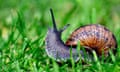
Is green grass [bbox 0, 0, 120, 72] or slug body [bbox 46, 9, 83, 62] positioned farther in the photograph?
slug body [bbox 46, 9, 83, 62]

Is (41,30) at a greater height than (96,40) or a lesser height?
greater

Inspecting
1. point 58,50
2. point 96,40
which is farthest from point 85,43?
point 58,50

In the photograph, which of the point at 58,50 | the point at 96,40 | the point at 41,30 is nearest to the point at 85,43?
the point at 96,40

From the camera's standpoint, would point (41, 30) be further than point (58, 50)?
Yes

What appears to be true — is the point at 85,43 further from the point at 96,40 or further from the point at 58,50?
the point at 58,50

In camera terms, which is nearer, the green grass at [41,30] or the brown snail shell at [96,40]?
the green grass at [41,30]

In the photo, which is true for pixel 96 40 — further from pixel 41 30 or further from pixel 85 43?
pixel 41 30

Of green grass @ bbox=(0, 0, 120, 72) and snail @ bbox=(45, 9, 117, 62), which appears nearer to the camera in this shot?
green grass @ bbox=(0, 0, 120, 72)

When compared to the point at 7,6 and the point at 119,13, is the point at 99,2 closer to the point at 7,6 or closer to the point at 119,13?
the point at 119,13
